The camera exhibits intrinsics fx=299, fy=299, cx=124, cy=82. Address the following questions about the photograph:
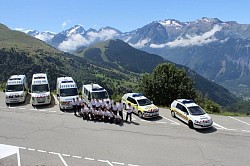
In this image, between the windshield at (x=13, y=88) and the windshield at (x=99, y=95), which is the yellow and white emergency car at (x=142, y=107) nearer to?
the windshield at (x=99, y=95)

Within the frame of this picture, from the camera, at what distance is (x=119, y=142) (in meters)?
21.7

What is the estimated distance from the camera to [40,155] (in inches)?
770

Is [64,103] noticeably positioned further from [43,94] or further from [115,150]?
[115,150]

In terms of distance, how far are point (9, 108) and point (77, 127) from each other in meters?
10.8

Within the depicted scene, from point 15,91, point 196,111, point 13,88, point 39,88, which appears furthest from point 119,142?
point 13,88

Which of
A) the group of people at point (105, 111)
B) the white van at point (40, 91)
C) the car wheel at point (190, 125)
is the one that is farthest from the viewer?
the white van at point (40, 91)

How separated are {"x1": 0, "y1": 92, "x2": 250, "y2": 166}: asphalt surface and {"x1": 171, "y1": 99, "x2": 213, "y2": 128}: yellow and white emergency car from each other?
1.83ft

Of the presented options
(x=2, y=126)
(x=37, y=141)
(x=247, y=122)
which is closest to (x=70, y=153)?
(x=37, y=141)

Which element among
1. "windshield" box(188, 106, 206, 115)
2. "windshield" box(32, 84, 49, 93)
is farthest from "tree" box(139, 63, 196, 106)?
"windshield" box(188, 106, 206, 115)

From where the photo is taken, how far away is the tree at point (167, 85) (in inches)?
1842

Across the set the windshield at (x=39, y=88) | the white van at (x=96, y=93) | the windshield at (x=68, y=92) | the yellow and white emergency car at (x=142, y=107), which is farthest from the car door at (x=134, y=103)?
the windshield at (x=39, y=88)

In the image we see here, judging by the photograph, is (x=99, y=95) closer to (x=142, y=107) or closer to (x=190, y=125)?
(x=142, y=107)

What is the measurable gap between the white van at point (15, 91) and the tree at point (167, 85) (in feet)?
67.6

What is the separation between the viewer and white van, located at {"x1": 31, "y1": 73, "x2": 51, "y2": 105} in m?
31.7
